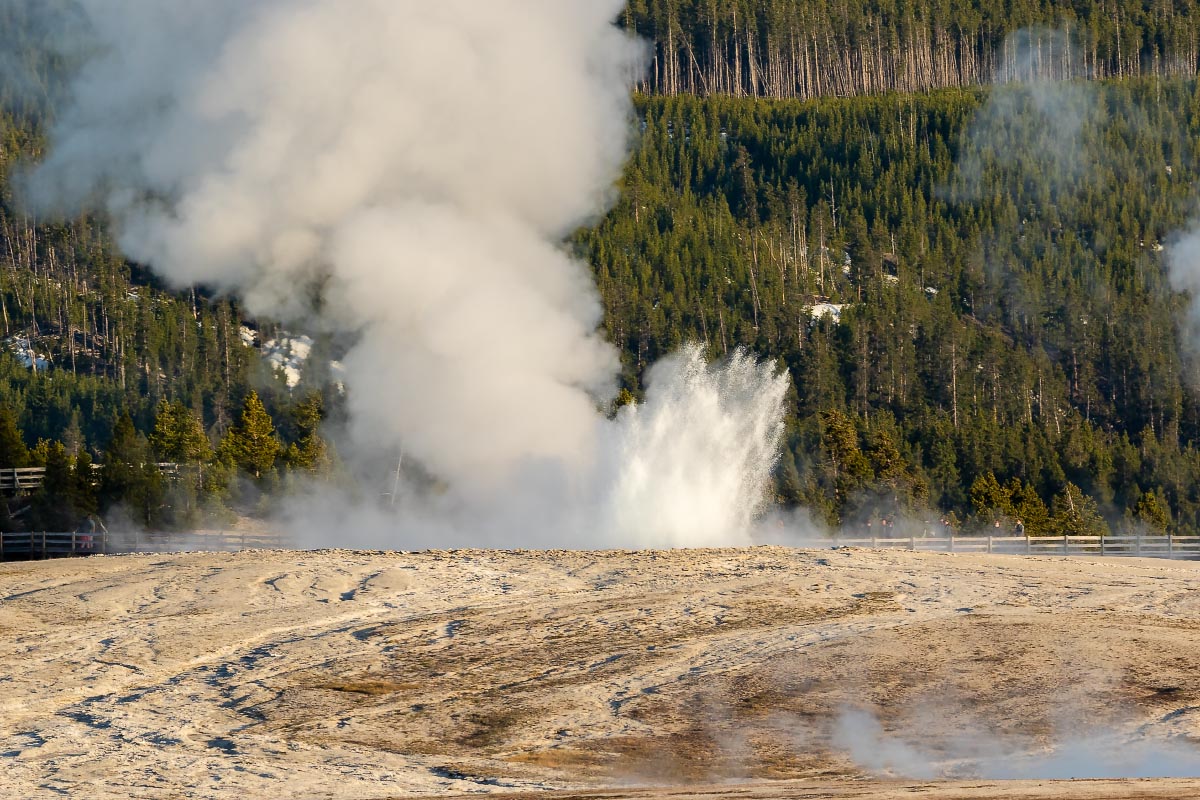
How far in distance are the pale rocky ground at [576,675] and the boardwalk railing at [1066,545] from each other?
12.7 metres

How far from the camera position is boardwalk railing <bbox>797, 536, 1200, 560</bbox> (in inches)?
2217

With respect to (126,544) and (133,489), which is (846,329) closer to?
(133,489)

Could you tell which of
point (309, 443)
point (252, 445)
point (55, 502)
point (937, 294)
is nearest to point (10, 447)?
point (55, 502)

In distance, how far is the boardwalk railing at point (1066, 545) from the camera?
56.3 meters

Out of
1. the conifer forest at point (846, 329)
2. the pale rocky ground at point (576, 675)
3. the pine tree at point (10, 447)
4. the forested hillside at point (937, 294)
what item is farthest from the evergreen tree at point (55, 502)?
the forested hillside at point (937, 294)

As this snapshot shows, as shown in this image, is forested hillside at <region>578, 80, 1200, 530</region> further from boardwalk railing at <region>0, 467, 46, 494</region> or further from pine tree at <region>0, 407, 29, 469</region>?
pine tree at <region>0, 407, 29, 469</region>

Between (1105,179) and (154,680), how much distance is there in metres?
170

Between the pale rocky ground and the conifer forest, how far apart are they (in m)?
29.6

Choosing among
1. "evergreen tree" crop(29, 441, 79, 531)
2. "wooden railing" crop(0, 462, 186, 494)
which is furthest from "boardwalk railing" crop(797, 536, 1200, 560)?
"wooden railing" crop(0, 462, 186, 494)

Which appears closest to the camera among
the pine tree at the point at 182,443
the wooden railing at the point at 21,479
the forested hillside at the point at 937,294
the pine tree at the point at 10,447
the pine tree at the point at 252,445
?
the wooden railing at the point at 21,479

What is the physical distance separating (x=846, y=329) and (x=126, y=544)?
95817mm

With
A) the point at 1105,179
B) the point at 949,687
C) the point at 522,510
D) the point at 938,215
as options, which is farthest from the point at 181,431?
the point at 1105,179

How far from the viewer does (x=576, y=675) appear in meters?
30.4

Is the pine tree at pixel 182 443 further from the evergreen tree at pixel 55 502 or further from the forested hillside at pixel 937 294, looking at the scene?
the forested hillside at pixel 937 294
